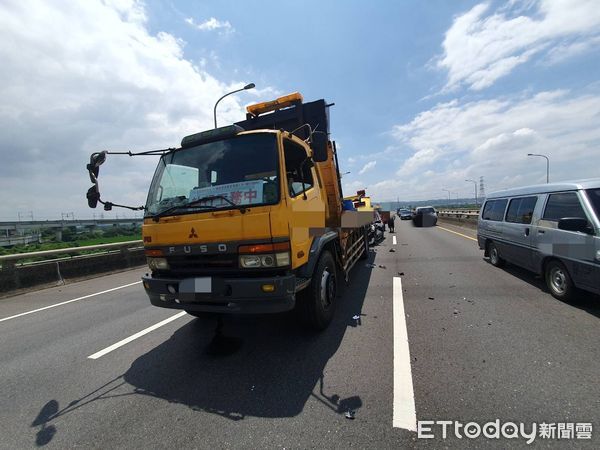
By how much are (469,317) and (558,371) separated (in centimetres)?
154

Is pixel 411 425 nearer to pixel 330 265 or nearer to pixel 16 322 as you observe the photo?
pixel 330 265

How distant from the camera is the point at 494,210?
7.87 metres

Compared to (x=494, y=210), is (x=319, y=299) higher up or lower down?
lower down

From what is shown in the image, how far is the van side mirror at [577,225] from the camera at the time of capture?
14.3ft

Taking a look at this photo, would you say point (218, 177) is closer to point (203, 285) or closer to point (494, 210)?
point (203, 285)

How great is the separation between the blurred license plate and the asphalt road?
2.89ft

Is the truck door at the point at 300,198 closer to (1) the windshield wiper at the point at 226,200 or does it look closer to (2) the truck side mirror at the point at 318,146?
(2) the truck side mirror at the point at 318,146

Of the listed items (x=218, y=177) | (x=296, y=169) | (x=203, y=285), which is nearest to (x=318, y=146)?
(x=296, y=169)

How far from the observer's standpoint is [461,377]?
293 cm

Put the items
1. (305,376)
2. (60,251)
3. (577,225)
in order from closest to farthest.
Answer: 1. (305,376)
2. (577,225)
3. (60,251)

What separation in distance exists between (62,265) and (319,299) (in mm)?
9230

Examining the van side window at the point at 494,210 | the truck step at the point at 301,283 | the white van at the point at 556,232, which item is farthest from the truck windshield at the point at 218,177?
the van side window at the point at 494,210

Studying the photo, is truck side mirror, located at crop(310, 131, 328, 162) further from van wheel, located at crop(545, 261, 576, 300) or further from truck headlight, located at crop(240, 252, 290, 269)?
van wheel, located at crop(545, 261, 576, 300)

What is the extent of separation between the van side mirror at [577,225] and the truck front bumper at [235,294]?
4139mm
